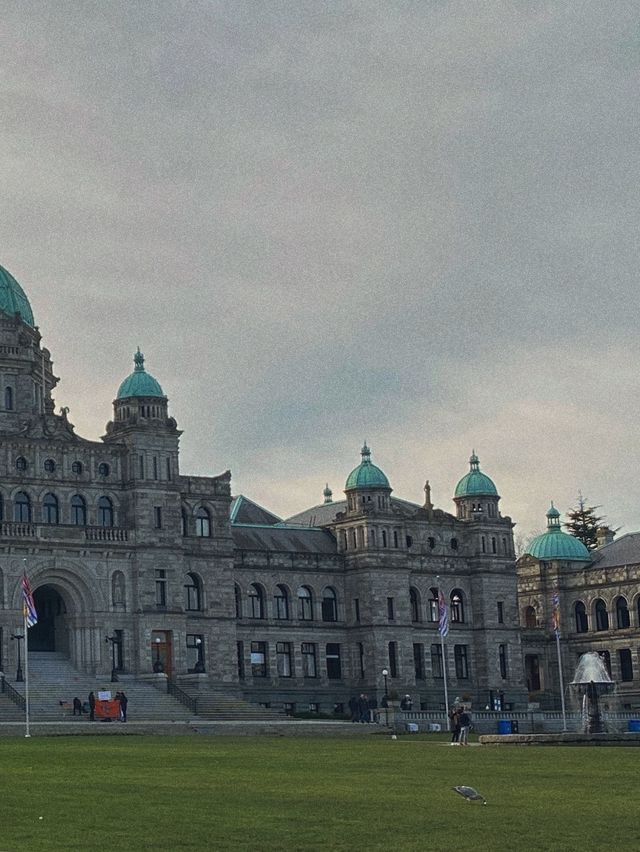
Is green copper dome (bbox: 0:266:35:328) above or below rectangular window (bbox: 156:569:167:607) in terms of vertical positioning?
above

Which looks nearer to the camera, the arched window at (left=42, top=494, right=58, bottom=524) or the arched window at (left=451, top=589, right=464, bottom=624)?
the arched window at (left=42, top=494, right=58, bottom=524)

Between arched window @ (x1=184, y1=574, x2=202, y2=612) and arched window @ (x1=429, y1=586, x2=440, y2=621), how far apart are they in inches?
777

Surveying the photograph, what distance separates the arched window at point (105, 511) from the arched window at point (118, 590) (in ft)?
9.94

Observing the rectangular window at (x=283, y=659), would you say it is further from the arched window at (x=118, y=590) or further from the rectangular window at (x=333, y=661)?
the arched window at (x=118, y=590)

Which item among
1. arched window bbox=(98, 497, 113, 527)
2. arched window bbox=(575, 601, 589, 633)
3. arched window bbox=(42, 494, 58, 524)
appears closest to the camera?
arched window bbox=(42, 494, 58, 524)

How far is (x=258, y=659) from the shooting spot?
348 ft

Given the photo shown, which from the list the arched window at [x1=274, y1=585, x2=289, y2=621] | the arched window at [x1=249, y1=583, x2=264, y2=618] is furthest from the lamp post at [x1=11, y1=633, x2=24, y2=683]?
the arched window at [x1=274, y1=585, x2=289, y2=621]

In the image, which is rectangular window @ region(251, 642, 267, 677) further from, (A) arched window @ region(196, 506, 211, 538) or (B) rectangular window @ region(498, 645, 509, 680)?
(B) rectangular window @ region(498, 645, 509, 680)

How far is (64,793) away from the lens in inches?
1361

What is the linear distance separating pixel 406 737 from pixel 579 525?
3154 inches

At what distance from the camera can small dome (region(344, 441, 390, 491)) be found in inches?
4338

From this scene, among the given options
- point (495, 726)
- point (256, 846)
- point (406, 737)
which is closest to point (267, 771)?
point (256, 846)

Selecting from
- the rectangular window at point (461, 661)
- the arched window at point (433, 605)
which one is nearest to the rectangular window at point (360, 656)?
the arched window at point (433, 605)

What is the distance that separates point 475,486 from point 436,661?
1257cm
